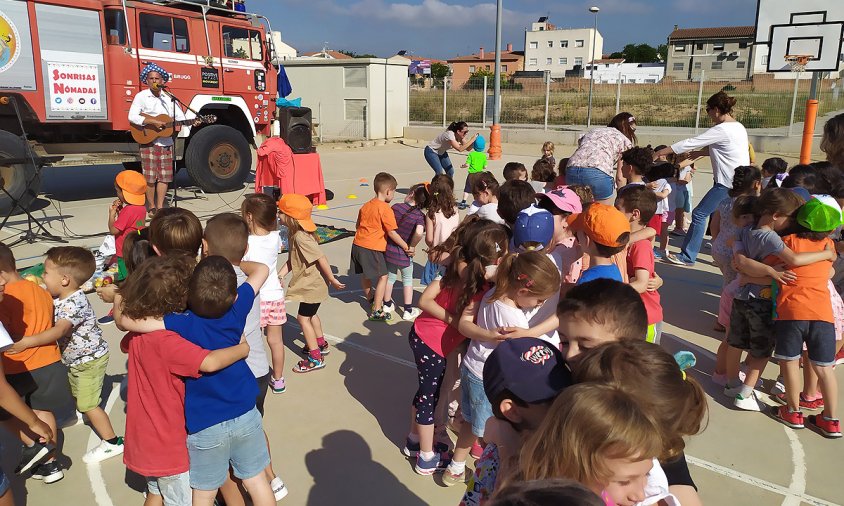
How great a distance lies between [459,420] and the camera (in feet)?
11.3

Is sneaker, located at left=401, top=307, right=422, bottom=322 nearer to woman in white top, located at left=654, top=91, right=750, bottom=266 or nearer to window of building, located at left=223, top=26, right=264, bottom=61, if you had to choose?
woman in white top, located at left=654, top=91, right=750, bottom=266

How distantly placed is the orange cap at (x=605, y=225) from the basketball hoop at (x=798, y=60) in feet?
30.1

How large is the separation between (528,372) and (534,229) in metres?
1.73

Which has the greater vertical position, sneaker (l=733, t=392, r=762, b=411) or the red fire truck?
the red fire truck

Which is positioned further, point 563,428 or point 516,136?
point 516,136

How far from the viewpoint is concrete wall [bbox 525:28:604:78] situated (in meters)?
90.9

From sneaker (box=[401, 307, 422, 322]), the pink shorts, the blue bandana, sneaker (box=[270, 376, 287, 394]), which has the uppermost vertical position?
the blue bandana

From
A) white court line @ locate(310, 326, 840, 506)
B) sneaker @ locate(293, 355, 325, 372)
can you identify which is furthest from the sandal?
white court line @ locate(310, 326, 840, 506)

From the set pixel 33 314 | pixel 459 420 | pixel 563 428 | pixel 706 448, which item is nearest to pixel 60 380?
pixel 33 314

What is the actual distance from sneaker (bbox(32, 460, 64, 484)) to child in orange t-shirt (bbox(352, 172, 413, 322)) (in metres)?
2.78

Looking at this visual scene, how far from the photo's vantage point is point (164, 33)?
10758 mm

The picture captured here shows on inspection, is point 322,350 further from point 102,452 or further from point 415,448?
point 102,452

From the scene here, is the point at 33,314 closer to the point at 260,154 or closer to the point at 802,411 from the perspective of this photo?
the point at 802,411

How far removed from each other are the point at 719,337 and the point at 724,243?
0.90 m
